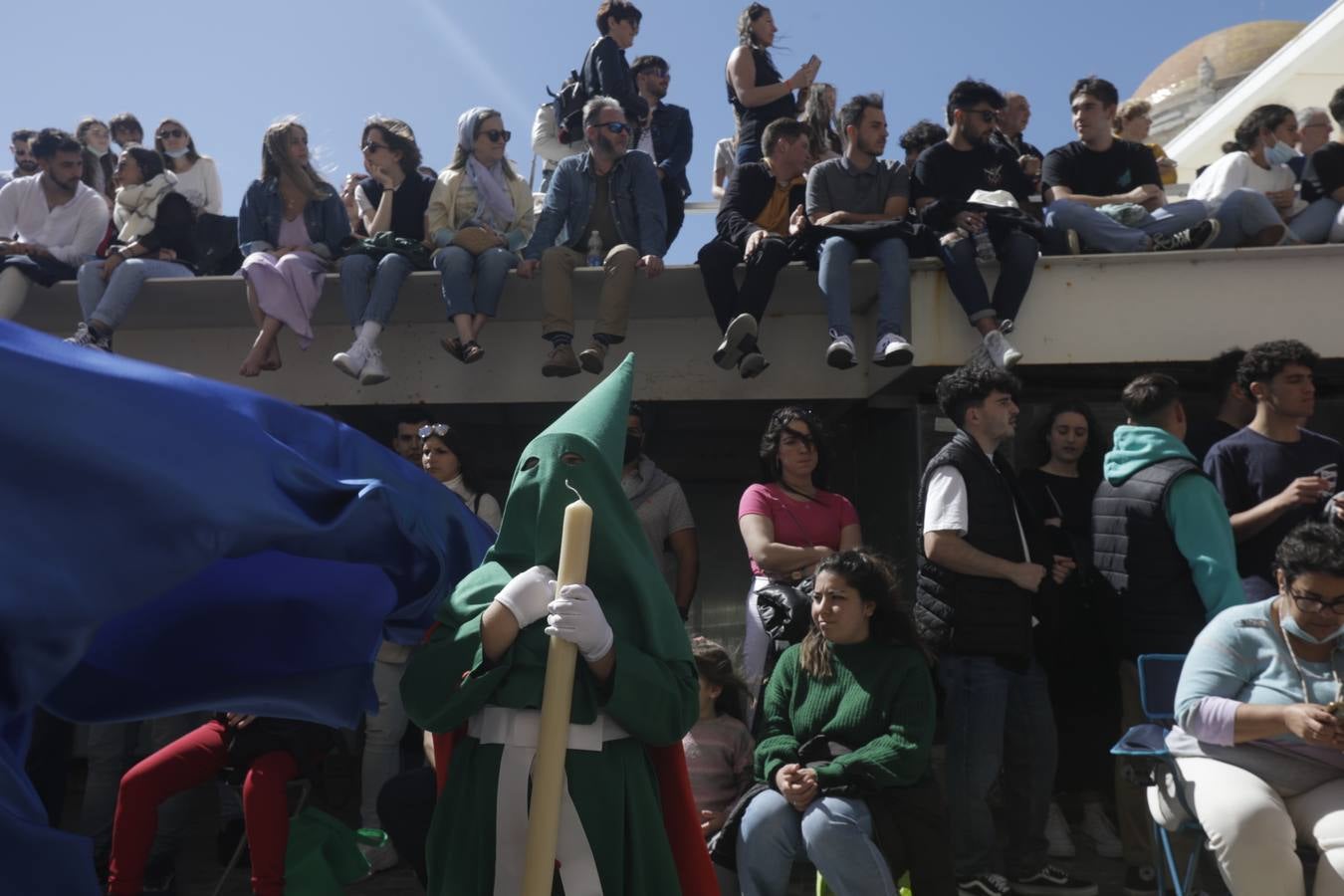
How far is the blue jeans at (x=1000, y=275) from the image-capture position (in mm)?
7090

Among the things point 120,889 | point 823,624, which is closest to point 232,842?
point 120,889

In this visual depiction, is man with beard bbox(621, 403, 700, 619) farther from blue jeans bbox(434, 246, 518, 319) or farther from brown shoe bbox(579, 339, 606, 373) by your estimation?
blue jeans bbox(434, 246, 518, 319)

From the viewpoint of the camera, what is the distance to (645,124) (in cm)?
892

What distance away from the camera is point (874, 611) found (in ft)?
15.7

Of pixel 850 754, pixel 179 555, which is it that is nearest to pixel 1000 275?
pixel 850 754

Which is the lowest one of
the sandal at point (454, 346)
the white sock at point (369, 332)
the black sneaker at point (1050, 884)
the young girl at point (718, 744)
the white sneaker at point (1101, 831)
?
the black sneaker at point (1050, 884)

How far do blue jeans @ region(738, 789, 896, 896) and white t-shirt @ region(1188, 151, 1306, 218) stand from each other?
5.03m

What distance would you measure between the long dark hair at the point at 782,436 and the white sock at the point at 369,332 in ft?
8.18

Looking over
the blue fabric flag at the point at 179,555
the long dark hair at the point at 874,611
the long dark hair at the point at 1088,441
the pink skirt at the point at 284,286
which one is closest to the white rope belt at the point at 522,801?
the blue fabric flag at the point at 179,555

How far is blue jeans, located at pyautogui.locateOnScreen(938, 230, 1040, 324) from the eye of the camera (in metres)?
7.09

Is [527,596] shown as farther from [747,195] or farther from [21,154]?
[21,154]

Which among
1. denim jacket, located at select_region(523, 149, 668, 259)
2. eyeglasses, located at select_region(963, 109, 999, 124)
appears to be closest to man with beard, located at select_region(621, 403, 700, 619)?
denim jacket, located at select_region(523, 149, 668, 259)

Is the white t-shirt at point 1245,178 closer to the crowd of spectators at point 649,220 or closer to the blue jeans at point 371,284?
the crowd of spectators at point 649,220

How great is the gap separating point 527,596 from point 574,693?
278 mm
